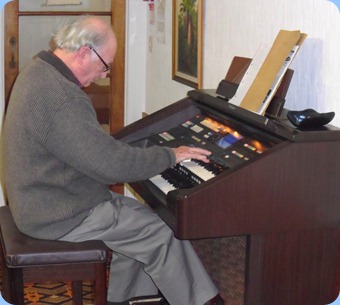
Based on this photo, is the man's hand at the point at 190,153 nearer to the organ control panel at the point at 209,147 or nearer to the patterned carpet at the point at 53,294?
the organ control panel at the point at 209,147

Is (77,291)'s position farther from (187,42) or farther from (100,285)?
(187,42)

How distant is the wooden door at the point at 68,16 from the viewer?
15.6 feet

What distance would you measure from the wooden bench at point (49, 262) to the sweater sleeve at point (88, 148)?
0.25 meters

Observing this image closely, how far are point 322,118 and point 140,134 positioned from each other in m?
0.92

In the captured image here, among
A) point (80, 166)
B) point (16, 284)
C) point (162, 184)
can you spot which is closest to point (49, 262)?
point (16, 284)

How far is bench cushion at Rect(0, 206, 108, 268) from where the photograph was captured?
247 cm

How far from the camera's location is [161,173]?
2.78m

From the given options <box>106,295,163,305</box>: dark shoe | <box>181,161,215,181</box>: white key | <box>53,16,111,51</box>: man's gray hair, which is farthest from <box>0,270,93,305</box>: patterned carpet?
<box>53,16,111,51</box>: man's gray hair

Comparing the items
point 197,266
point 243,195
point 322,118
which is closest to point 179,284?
point 197,266

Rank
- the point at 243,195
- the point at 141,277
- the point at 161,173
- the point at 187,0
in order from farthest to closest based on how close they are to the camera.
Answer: the point at 187,0, the point at 141,277, the point at 161,173, the point at 243,195

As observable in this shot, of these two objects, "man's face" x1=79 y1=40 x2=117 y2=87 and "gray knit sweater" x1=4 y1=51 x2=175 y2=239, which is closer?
"gray knit sweater" x1=4 y1=51 x2=175 y2=239

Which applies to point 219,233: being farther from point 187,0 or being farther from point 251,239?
point 187,0

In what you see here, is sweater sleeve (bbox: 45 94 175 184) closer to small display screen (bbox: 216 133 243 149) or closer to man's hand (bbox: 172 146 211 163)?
man's hand (bbox: 172 146 211 163)

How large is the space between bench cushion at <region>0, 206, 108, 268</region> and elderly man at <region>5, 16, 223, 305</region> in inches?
1.4
